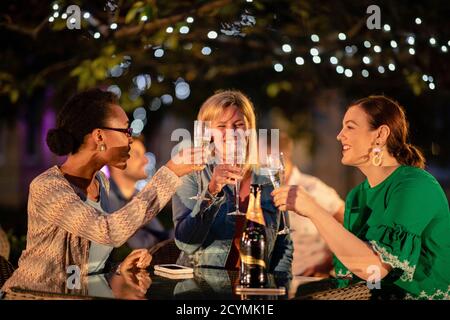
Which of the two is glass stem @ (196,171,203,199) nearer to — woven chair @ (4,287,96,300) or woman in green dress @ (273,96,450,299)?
woman in green dress @ (273,96,450,299)

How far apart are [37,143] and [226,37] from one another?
2121 cm

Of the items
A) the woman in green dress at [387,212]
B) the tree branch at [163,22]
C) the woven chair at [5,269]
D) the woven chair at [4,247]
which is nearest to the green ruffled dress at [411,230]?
the woman in green dress at [387,212]

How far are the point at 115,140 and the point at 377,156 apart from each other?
1266mm

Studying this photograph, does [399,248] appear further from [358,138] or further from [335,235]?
[358,138]

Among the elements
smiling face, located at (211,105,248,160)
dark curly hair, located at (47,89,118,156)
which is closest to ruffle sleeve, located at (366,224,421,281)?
smiling face, located at (211,105,248,160)

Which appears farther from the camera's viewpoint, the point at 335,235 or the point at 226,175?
the point at 226,175

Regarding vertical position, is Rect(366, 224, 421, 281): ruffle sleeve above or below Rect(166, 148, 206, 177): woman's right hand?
below

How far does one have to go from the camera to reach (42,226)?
3.31 metres

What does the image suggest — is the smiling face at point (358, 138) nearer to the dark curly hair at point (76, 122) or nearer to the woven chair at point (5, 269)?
the dark curly hair at point (76, 122)

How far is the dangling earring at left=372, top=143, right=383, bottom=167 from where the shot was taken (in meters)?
3.69

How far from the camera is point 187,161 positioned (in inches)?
131

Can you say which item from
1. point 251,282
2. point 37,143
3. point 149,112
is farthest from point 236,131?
point 37,143

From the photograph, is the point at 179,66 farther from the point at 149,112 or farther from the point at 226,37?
the point at 149,112

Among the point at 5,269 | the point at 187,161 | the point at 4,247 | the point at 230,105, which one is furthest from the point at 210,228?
the point at 4,247
